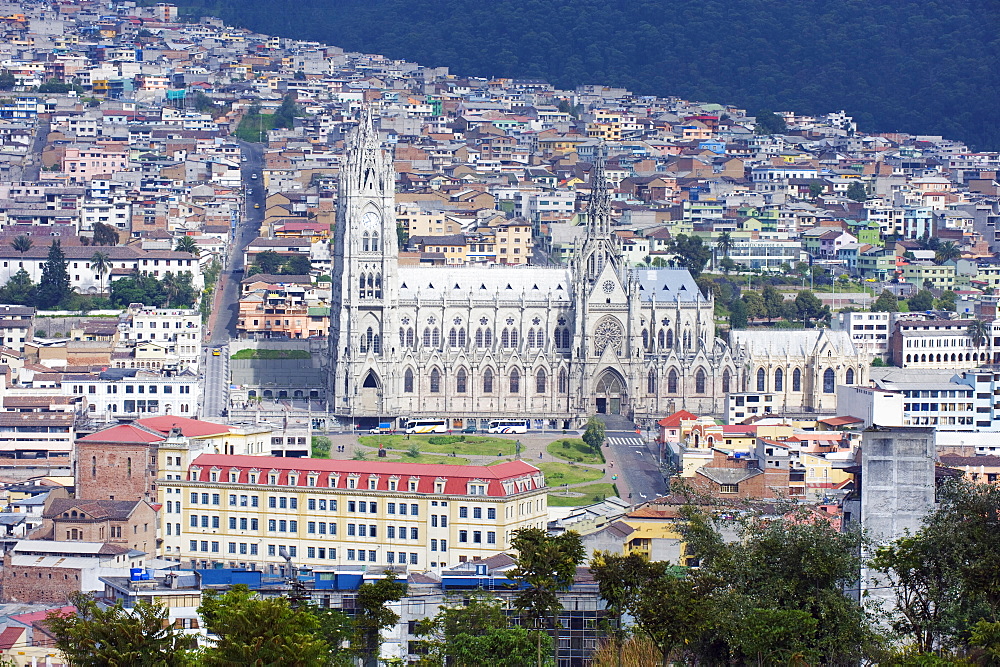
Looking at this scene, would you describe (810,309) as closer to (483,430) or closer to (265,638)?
(483,430)

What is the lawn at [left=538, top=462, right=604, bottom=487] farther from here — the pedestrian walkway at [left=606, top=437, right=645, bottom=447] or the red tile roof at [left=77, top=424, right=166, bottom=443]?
the red tile roof at [left=77, top=424, right=166, bottom=443]

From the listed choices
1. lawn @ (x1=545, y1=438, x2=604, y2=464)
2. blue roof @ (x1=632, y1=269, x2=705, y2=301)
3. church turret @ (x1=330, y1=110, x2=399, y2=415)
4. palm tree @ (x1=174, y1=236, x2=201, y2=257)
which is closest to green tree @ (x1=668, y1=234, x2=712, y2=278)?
blue roof @ (x1=632, y1=269, x2=705, y2=301)

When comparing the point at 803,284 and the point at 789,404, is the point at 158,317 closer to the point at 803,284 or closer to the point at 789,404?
the point at 789,404

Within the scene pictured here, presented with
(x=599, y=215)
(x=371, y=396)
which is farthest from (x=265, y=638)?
(x=599, y=215)

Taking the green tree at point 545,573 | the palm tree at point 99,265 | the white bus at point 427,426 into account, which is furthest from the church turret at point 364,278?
the green tree at point 545,573

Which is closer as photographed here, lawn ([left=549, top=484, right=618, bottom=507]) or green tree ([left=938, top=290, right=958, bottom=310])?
lawn ([left=549, top=484, right=618, bottom=507])
